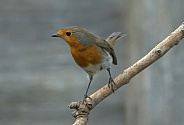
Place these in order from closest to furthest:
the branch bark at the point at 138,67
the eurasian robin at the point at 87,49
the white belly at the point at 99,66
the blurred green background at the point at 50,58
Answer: the branch bark at the point at 138,67
the eurasian robin at the point at 87,49
the white belly at the point at 99,66
the blurred green background at the point at 50,58

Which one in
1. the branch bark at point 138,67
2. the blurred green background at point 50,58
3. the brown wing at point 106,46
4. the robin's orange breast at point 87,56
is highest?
the blurred green background at point 50,58

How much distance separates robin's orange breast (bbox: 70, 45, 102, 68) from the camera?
2.21 metres

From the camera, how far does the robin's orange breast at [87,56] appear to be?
2.21m

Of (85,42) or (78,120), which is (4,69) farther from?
(78,120)

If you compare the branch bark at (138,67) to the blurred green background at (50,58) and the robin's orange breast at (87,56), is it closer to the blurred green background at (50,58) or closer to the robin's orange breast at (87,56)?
the robin's orange breast at (87,56)

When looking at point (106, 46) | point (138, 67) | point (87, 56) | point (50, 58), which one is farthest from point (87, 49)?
point (50, 58)

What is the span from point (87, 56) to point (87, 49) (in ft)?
0.09

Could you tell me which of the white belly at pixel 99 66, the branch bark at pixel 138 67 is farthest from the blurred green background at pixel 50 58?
the branch bark at pixel 138 67

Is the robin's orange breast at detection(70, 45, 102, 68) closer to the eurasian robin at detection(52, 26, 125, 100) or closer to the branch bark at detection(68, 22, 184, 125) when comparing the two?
the eurasian robin at detection(52, 26, 125, 100)

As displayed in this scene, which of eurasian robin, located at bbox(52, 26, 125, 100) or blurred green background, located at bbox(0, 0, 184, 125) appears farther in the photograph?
blurred green background, located at bbox(0, 0, 184, 125)

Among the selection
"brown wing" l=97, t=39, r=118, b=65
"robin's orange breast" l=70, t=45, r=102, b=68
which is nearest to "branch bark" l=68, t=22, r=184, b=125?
"robin's orange breast" l=70, t=45, r=102, b=68

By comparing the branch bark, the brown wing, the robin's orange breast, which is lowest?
the branch bark

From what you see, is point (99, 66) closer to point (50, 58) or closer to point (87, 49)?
point (87, 49)

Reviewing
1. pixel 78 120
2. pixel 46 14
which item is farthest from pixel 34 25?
pixel 78 120
